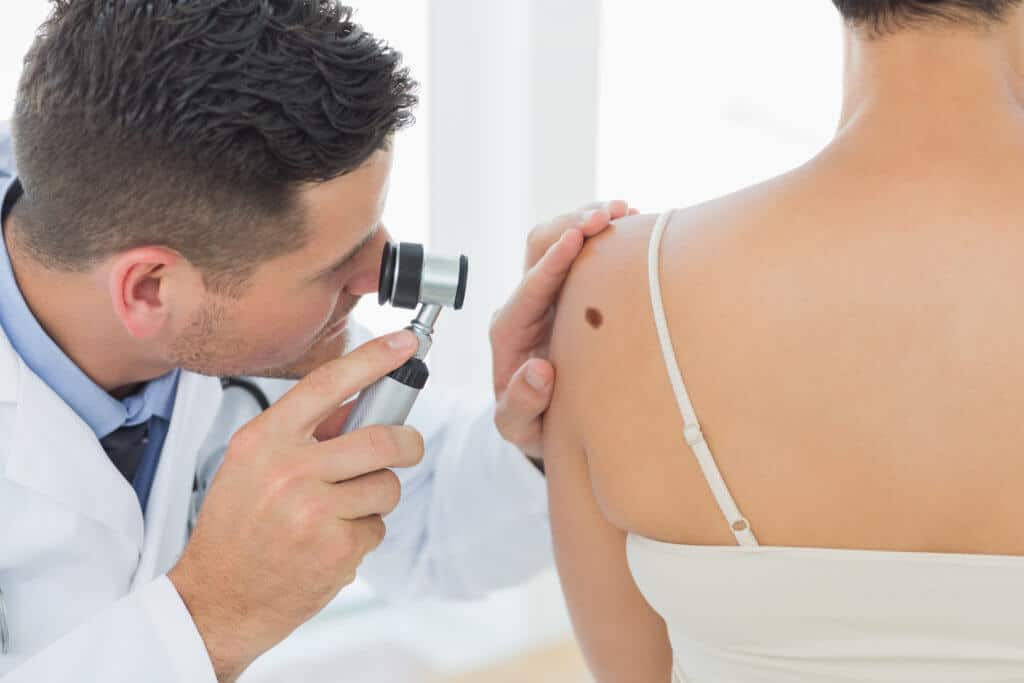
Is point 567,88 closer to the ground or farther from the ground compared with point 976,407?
farther from the ground

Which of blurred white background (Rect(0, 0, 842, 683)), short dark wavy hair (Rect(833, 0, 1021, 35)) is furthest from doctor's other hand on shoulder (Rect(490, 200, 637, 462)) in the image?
blurred white background (Rect(0, 0, 842, 683))

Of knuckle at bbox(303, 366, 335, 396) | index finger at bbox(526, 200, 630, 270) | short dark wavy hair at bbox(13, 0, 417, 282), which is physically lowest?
knuckle at bbox(303, 366, 335, 396)

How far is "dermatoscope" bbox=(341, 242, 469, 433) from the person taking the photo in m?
1.12

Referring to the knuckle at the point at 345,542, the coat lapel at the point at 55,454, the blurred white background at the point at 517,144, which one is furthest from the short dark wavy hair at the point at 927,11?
the blurred white background at the point at 517,144

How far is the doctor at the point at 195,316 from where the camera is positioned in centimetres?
108

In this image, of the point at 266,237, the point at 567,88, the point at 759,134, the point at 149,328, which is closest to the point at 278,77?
the point at 266,237

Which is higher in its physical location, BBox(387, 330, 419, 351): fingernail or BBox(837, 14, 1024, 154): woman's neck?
BBox(837, 14, 1024, 154): woman's neck

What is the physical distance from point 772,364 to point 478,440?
66 centimetres

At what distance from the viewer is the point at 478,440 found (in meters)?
1.48

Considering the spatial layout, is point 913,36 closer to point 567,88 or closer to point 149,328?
point 149,328

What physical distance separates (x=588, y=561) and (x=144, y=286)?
563mm

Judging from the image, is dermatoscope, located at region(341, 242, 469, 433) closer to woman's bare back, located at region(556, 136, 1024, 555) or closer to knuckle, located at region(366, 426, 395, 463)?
knuckle, located at region(366, 426, 395, 463)

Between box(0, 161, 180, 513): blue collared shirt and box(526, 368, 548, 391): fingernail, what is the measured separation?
54 cm

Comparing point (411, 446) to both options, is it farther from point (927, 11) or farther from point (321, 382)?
point (927, 11)
